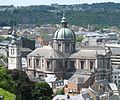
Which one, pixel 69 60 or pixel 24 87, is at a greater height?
pixel 24 87

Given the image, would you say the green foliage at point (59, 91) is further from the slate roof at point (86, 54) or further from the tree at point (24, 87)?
the tree at point (24, 87)

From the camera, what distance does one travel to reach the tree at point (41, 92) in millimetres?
53281

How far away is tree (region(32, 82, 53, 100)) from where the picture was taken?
53.3 metres

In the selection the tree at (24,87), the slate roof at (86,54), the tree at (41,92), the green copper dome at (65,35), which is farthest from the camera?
the green copper dome at (65,35)

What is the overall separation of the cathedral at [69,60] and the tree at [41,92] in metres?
22.0

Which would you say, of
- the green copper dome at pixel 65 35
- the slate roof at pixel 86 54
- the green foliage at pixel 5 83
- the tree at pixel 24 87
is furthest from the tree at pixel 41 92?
the green copper dome at pixel 65 35

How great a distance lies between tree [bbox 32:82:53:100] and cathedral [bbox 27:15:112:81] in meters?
22.0

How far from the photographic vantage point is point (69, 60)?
79562mm

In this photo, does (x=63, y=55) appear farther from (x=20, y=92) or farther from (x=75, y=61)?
(x=20, y=92)

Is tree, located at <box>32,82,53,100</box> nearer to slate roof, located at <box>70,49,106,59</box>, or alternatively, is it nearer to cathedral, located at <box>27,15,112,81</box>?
cathedral, located at <box>27,15,112,81</box>

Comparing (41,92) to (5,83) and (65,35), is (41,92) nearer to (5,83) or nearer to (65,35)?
(5,83)

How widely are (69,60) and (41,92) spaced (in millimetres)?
25474

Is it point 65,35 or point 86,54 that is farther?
point 65,35

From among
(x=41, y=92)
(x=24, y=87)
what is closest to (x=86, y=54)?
(x=41, y=92)
